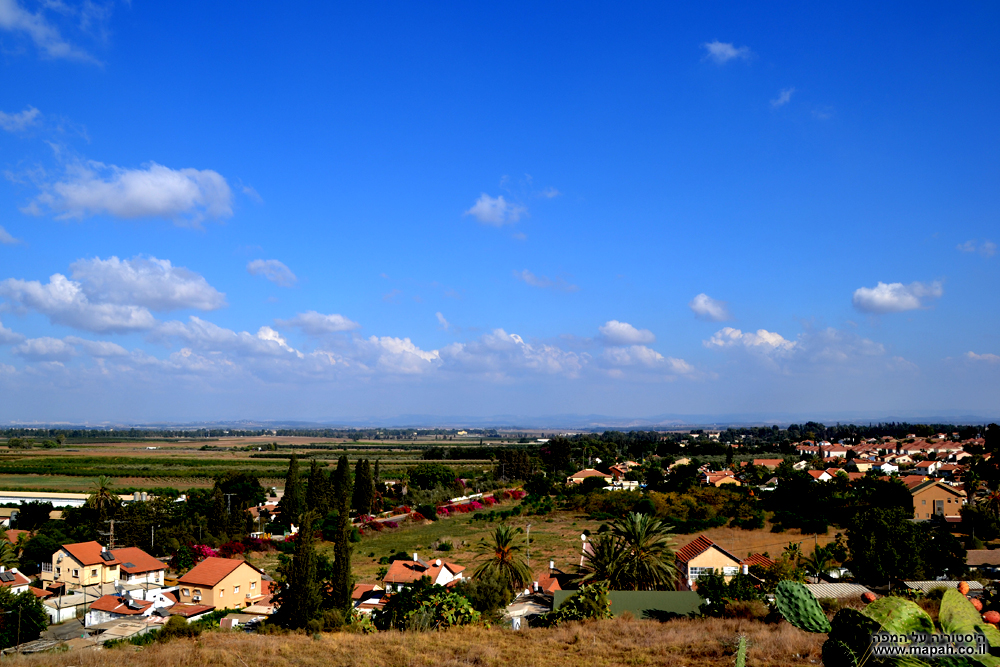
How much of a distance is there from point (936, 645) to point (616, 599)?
19.4 meters

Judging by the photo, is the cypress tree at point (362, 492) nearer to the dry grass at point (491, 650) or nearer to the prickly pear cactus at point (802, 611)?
the dry grass at point (491, 650)

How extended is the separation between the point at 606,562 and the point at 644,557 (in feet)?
5.74

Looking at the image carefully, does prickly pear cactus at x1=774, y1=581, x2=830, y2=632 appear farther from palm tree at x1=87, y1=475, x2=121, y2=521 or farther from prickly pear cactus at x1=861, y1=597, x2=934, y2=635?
palm tree at x1=87, y1=475, x2=121, y2=521

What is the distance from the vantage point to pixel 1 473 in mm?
105125

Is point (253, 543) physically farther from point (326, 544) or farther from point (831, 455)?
point (831, 455)

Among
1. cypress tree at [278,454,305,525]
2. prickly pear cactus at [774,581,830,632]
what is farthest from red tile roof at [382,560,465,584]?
prickly pear cactus at [774,581,830,632]

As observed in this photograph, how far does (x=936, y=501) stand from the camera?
58.2 meters

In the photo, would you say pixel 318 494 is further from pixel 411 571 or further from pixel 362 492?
pixel 411 571

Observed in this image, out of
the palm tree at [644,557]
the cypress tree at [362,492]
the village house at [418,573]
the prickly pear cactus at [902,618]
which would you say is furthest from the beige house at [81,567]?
the prickly pear cactus at [902,618]

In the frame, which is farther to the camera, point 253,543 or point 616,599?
point 253,543

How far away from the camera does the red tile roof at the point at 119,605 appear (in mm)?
32719

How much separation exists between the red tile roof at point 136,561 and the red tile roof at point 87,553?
0.72 m

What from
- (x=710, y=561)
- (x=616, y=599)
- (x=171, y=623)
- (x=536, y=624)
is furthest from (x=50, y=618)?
(x=710, y=561)

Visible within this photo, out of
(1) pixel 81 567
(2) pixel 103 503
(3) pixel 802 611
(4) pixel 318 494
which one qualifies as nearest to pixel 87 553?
(1) pixel 81 567
